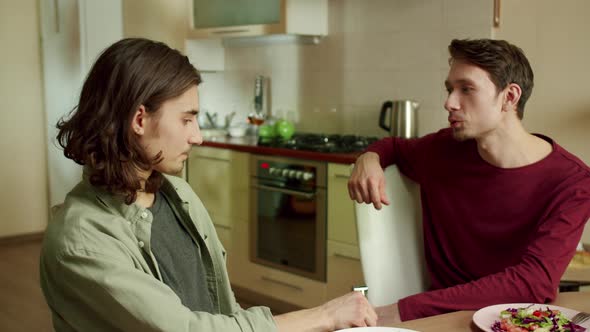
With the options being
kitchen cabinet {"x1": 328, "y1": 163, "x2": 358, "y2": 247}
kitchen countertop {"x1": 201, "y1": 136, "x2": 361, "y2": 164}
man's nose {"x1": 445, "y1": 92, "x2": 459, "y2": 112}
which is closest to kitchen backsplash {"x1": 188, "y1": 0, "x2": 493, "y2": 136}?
kitchen countertop {"x1": 201, "y1": 136, "x2": 361, "y2": 164}

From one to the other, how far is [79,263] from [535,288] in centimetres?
97

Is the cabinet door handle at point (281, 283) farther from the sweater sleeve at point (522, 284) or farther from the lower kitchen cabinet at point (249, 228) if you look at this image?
the sweater sleeve at point (522, 284)

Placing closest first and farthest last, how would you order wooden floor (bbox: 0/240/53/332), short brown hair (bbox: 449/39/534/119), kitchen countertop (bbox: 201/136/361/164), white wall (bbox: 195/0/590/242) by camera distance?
short brown hair (bbox: 449/39/534/119) → white wall (bbox: 195/0/590/242) → kitchen countertop (bbox: 201/136/361/164) → wooden floor (bbox: 0/240/53/332)

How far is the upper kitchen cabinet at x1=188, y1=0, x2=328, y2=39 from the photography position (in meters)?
4.12

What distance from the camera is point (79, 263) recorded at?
1.19 m

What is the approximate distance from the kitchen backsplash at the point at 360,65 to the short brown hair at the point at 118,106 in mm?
2438

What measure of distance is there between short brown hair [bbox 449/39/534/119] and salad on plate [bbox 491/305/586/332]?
0.71 meters

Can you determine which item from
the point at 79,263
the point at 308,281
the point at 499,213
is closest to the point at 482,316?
the point at 499,213

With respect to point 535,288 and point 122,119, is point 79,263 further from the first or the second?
point 535,288

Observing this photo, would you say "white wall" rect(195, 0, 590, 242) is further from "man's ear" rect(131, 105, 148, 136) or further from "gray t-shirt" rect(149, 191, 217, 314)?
"man's ear" rect(131, 105, 148, 136)

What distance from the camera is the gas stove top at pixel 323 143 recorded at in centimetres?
371

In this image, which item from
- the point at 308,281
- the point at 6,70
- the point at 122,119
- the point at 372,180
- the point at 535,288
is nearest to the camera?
the point at 122,119

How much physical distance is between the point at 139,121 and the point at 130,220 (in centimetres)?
19

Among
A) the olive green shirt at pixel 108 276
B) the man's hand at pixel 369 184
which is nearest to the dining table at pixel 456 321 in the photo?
the olive green shirt at pixel 108 276
